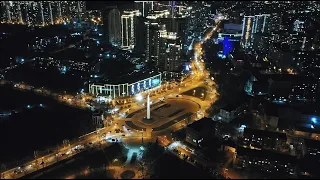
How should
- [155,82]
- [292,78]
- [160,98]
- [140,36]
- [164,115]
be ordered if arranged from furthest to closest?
[140,36]
[155,82]
[292,78]
[160,98]
[164,115]

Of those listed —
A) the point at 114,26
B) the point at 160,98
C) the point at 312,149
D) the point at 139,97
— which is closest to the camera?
the point at 312,149

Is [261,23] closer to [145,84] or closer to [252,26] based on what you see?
[252,26]

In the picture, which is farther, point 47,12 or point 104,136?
point 47,12

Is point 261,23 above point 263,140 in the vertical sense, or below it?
above

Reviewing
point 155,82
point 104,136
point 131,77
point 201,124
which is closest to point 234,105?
point 201,124

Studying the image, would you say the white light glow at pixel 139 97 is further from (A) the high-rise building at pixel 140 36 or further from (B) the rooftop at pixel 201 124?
(A) the high-rise building at pixel 140 36

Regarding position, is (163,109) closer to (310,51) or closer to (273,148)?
(273,148)

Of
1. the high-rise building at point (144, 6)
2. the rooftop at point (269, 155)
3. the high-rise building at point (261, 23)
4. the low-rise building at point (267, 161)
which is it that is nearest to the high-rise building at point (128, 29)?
the high-rise building at point (144, 6)

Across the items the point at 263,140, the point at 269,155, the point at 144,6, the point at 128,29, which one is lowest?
the point at 263,140
